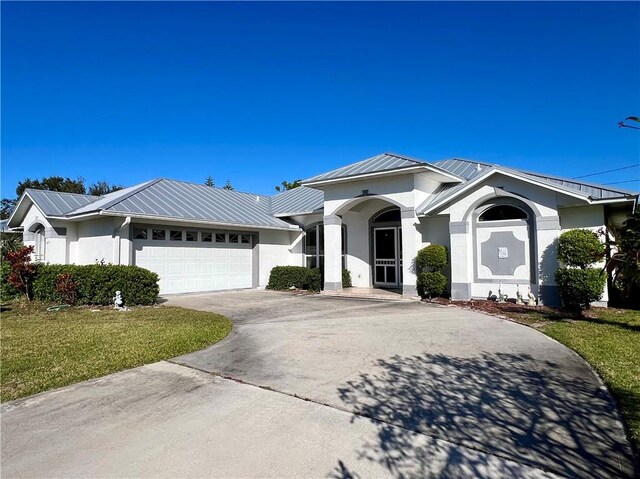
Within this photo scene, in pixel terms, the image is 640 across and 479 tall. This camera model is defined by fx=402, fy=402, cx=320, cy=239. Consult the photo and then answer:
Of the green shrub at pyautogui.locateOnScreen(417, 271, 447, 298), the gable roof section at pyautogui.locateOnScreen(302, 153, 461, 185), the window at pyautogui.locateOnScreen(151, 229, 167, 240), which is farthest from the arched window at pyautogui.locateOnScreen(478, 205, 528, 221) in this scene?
the window at pyautogui.locateOnScreen(151, 229, 167, 240)

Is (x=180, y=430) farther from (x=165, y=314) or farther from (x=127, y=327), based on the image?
(x=165, y=314)

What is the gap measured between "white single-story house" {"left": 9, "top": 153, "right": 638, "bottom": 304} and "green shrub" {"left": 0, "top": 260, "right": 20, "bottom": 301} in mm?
1594

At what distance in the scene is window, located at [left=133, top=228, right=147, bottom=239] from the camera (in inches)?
590

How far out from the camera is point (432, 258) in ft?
46.2

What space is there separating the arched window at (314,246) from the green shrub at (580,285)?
9478 millimetres

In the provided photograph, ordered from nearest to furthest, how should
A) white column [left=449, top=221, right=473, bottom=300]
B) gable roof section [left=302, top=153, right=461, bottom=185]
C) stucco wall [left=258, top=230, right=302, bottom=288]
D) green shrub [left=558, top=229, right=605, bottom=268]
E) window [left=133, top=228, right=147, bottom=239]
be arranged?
green shrub [left=558, top=229, right=605, bottom=268] < white column [left=449, top=221, right=473, bottom=300] < gable roof section [left=302, top=153, right=461, bottom=185] < window [left=133, top=228, right=147, bottom=239] < stucco wall [left=258, top=230, right=302, bottom=288]

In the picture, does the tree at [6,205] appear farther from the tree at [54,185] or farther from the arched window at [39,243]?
the arched window at [39,243]

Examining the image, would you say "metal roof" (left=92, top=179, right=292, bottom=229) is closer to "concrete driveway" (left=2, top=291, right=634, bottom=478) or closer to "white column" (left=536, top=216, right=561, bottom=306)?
"concrete driveway" (left=2, top=291, right=634, bottom=478)

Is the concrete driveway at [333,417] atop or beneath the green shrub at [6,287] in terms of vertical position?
beneath

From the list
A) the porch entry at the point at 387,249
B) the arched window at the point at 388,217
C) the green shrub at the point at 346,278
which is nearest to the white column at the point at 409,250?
the porch entry at the point at 387,249

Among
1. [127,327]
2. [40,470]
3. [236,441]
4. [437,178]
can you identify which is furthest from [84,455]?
[437,178]

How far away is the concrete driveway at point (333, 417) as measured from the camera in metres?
3.38

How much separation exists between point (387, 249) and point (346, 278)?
2.28 meters

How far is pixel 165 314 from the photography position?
11344 mm
